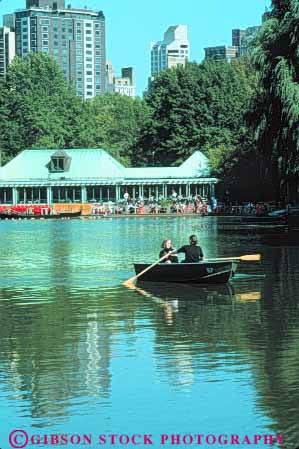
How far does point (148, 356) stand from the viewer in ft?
53.3

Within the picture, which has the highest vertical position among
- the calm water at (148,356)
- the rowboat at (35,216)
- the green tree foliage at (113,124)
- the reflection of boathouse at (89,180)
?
the green tree foliage at (113,124)

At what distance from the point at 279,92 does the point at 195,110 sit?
63441 mm

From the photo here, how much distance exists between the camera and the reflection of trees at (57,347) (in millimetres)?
13562

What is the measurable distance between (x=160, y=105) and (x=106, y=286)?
85.7 metres

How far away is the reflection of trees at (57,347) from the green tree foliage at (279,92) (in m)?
22.3

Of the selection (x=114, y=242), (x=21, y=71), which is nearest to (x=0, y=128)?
(x=21, y=71)

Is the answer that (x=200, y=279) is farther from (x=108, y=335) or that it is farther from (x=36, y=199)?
(x=36, y=199)

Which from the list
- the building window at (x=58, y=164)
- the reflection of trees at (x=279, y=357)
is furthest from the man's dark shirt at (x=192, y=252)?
the building window at (x=58, y=164)

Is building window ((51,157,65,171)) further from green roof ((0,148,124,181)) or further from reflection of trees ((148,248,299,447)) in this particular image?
reflection of trees ((148,248,299,447))

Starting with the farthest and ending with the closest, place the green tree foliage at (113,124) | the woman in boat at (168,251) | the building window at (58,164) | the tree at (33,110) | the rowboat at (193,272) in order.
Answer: the tree at (33,110) < the green tree foliage at (113,124) < the building window at (58,164) < the woman in boat at (168,251) < the rowboat at (193,272)

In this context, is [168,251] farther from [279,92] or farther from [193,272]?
[279,92]

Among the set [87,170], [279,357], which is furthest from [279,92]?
[87,170]

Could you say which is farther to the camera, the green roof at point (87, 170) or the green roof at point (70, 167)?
the green roof at point (70, 167)

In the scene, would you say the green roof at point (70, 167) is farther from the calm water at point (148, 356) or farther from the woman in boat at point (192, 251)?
the woman in boat at point (192, 251)
